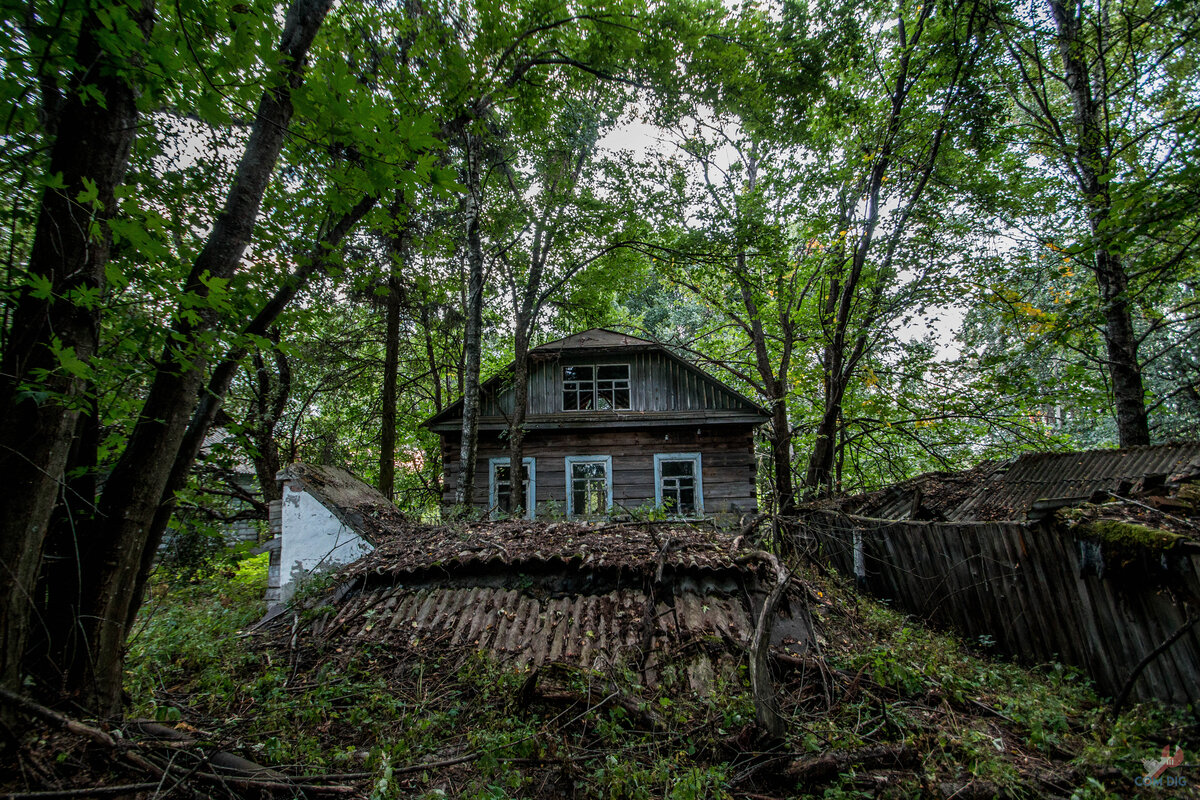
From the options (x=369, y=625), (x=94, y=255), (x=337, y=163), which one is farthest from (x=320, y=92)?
(x=369, y=625)

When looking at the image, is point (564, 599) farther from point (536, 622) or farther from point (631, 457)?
point (631, 457)

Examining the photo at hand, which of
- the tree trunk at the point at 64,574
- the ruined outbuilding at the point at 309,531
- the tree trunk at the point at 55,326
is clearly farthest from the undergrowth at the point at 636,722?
the ruined outbuilding at the point at 309,531

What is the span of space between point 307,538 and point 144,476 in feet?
14.8

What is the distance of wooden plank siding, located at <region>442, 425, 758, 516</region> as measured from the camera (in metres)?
12.8

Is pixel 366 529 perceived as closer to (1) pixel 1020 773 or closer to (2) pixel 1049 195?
(1) pixel 1020 773

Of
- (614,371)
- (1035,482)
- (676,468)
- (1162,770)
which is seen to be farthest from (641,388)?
(1162,770)

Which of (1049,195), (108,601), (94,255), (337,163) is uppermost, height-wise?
(1049,195)

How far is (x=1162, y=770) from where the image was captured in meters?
2.92

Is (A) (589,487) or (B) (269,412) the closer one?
(B) (269,412)

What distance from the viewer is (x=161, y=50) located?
7.49ft

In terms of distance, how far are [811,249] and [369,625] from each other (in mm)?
12147

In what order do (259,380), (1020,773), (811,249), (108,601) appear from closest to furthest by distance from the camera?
(108,601) < (1020,773) < (259,380) < (811,249)

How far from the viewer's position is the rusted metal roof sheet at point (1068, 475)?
16.2 ft

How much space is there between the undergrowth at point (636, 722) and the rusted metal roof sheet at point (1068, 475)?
6.52 ft
